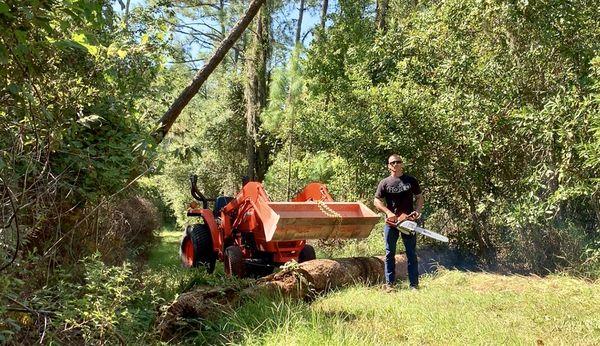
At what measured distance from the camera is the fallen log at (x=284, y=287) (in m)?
4.61

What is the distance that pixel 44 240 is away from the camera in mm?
5125

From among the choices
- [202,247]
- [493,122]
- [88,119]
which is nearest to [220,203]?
[202,247]

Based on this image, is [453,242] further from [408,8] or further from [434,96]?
[408,8]

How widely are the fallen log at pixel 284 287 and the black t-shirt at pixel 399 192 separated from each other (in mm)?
1059

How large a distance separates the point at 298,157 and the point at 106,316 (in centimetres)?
1520

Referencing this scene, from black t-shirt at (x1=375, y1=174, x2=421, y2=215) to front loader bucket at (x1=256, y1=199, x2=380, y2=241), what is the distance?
379 mm

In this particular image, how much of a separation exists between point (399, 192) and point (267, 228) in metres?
1.79

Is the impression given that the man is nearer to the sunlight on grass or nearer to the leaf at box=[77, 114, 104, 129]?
the leaf at box=[77, 114, 104, 129]

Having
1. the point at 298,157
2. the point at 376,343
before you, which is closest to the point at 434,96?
the point at 376,343

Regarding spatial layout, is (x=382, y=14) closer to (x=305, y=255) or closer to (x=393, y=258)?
(x=305, y=255)

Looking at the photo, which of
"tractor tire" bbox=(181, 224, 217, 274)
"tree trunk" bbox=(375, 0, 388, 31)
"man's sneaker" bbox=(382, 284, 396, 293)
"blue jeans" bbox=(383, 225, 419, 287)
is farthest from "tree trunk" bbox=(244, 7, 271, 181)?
"man's sneaker" bbox=(382, 284, 396, 293)

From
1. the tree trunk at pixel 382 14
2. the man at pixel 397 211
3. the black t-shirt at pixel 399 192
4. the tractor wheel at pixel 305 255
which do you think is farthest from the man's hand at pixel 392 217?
the tree trunk at pixel 382 14

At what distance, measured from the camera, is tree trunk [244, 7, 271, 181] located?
2114 cm

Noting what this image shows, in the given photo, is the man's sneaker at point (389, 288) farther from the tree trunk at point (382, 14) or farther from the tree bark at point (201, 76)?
the tree trunk at point (382, 14)
